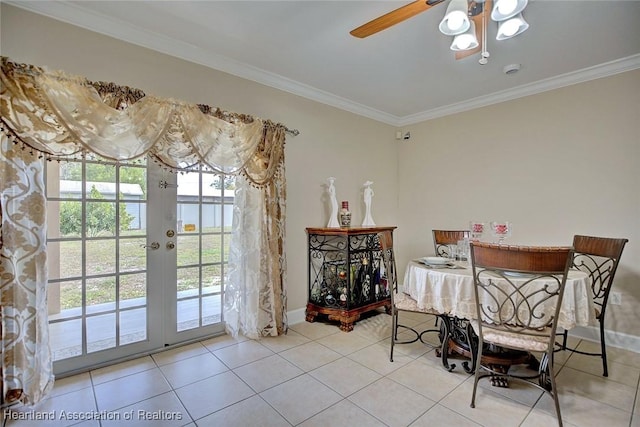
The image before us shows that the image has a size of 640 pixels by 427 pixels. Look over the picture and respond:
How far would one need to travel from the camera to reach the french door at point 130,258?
2281 mm

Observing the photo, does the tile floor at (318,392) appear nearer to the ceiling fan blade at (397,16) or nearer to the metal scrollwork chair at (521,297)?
the metal scrollwork chair at (521,297)

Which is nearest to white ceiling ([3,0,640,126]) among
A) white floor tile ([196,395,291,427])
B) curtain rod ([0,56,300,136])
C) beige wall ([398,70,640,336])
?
beige wall ([398,70,640,336])

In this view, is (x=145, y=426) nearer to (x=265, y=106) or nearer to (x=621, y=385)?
(x=265, y=106)

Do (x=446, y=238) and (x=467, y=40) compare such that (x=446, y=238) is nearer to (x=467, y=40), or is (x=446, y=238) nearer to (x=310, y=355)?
(x=310, y=355)

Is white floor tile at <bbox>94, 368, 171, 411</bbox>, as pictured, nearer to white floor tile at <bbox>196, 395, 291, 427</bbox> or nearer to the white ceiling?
white floor tile at <bbox>196, 395, 291, 427</bbox>

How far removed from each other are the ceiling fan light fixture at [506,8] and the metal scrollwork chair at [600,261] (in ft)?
6.22

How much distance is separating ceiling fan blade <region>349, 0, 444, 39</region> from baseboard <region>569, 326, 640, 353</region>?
338 centimetres

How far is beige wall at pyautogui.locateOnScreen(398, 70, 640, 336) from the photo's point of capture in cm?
287

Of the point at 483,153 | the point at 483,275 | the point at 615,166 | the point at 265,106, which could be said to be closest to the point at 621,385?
the point at 483,275

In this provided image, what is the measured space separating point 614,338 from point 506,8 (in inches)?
124

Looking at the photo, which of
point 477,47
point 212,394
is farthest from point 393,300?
point 477,47

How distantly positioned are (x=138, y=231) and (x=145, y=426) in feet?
4.68

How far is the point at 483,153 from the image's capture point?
379 centimetres

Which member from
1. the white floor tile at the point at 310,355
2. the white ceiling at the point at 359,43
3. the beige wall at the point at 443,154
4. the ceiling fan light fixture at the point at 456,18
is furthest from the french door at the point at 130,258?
the ceiling fan light fixture at the point at 456,18
